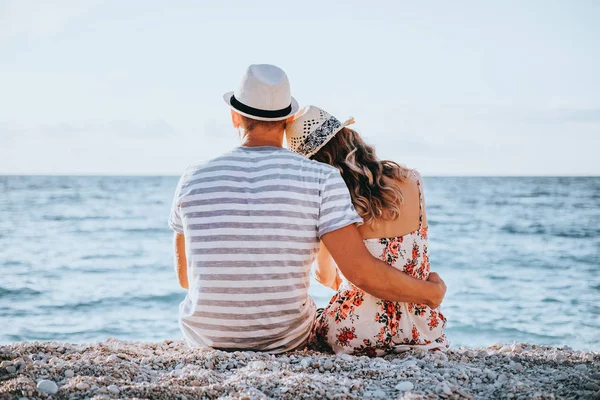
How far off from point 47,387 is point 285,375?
1023 millimetres

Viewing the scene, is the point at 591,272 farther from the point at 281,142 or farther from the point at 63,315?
the point at 281,142

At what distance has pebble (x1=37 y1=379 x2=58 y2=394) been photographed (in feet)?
8.64

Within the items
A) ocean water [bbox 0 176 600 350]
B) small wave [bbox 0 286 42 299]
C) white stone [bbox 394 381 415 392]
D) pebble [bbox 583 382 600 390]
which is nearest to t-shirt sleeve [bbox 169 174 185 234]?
white stone [bbox 394 381 415 392]

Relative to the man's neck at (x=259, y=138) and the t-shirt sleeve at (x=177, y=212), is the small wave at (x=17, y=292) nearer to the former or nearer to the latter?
the t-shirt sleeve at (x=177, y=212)

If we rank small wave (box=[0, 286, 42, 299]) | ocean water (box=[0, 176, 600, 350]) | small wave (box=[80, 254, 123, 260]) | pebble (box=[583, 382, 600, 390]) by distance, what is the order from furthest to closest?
small wave (box=[80, 254, 123, 260]) → small wave (box=[0, 286, 42, 299]) → ocean water (box=[0, 176, 600, 350]) → pebble (box=[583, 382, 600, 390])

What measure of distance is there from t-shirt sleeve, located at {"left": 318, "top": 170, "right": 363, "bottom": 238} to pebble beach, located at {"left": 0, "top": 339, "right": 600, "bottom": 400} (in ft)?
2.28

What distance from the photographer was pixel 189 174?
129 inches

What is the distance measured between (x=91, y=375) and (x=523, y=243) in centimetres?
1604

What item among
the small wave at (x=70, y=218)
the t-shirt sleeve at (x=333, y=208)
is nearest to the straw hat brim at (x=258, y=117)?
the t-shirt sleeve at (x=333, y=208)

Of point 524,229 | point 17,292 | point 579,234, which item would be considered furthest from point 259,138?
point 524,229

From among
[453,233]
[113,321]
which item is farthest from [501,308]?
[453,233]

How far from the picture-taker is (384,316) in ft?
11.7

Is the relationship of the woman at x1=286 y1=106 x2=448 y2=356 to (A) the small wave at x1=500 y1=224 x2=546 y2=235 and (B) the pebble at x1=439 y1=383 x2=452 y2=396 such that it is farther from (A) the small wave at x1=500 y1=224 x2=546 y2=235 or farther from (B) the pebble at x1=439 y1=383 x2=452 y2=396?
(A) the small wave at x1=500 y1=224 x2=546 y2=235

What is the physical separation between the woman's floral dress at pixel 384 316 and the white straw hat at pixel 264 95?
0.90 metres
